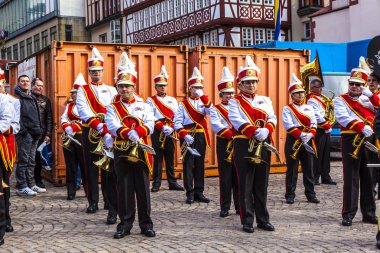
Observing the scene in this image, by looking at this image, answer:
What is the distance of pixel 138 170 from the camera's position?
8.04m

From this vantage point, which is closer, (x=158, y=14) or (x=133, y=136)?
(x=133, y=136)

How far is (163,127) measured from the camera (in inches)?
472

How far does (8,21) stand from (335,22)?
40.4 metres

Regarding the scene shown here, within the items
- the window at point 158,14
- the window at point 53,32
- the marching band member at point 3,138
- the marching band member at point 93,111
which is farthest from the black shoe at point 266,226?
the window at point 53,32

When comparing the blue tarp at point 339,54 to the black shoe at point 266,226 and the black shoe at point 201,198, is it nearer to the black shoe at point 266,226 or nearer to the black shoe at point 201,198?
the black shoe at point 201,198

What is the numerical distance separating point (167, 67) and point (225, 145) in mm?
4521

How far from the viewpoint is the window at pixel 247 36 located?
1447 inches

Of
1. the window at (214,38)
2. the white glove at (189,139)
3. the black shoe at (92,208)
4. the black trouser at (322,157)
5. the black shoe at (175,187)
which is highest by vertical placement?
the window at (214,38)

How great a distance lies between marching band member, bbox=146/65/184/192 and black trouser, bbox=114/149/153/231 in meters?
3.93

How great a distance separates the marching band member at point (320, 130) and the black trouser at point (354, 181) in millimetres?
3579

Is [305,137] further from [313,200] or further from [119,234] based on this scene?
[119,234]

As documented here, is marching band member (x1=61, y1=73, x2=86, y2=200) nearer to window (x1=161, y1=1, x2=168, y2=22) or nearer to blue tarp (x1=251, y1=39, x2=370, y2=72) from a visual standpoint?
blue tarp (x1=251, y1=39, x2=370, y2=72)

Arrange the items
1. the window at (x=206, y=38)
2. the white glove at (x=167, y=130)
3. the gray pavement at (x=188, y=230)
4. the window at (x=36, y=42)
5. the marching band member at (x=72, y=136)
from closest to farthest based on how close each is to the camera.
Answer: the gray pavement at (x=188, y=230), the marching band member at (x=72, y=136), the white glove at (x=167, y=130), the window at (x=206, y=38), the window at (x=36, y=42)

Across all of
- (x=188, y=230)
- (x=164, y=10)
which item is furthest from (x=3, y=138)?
(x=164, y=10)
